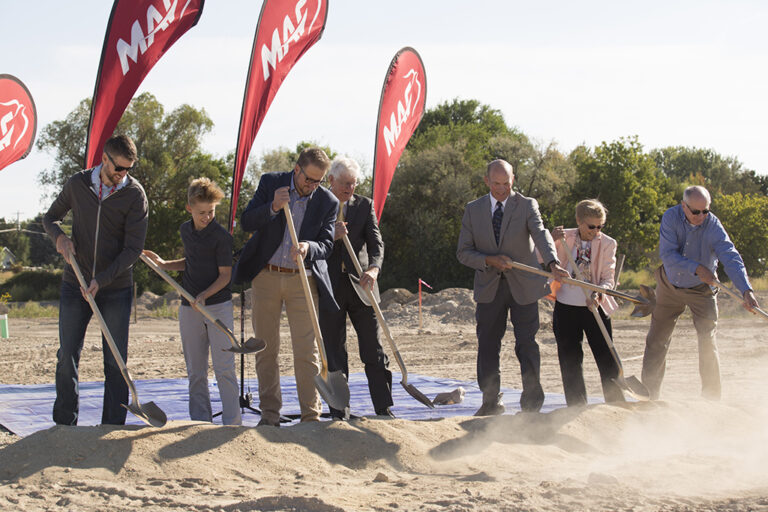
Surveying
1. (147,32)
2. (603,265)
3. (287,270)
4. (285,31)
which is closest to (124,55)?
(147,32)

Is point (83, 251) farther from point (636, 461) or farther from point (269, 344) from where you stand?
point (636, 461)

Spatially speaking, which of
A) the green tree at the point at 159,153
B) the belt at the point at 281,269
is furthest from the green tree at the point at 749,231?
the belt at the point at 281,269

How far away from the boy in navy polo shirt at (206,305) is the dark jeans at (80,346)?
45cm

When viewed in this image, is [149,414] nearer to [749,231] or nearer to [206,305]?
[206,305]

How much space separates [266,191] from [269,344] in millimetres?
1012

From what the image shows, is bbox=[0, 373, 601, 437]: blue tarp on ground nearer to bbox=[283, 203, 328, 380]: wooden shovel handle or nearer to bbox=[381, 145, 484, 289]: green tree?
bbox=[283, 203, 328, 380]: wooden shovel handle

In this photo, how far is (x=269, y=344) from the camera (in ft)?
17.0

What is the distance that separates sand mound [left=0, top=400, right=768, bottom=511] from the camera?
3637 mm

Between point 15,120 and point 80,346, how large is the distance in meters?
6.33

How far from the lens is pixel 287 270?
516 centimetres

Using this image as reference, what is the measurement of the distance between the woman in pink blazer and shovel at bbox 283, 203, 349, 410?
1.82 m

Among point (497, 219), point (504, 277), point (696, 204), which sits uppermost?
point (696, 204)

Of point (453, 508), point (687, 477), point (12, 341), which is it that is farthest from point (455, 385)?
point (12, 341)

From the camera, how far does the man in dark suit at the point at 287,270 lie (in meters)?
5.12
